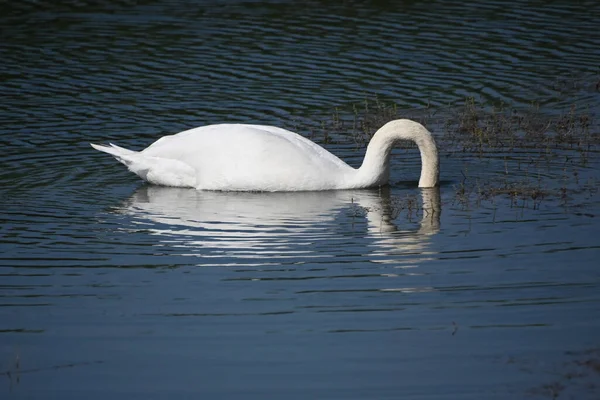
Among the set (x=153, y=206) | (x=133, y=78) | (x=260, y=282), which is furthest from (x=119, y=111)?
(x=260, y=282)

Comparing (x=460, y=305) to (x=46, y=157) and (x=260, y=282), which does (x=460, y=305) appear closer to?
(x=260, y=282)

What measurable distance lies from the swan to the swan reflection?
104mm

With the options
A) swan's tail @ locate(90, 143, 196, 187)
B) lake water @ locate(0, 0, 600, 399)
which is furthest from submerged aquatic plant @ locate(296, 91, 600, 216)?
swan's tail @ locate(90, 143, 196, 187)

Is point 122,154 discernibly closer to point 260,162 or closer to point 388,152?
point 260,162

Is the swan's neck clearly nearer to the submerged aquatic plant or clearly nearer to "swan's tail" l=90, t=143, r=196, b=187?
the submerged aquatic plant

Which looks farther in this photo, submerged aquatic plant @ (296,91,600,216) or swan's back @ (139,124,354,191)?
swan's back @ (139,124,354,191)

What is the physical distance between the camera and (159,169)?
1230cm

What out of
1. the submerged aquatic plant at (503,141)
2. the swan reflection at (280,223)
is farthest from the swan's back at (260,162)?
the submerged aquatic plant at (503,141)

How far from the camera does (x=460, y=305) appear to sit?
7.97 metres

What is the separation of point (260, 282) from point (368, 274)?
0.75m

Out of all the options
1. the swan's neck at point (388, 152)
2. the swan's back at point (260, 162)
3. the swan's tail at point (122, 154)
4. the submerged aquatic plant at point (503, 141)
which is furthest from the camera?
the swan's tail at point (122, 154)

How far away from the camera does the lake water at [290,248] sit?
6.89 m

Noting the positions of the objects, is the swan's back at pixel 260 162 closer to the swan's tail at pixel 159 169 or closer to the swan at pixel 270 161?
the swan at pixel 270 161

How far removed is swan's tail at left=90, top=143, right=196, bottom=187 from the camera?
12.2m
